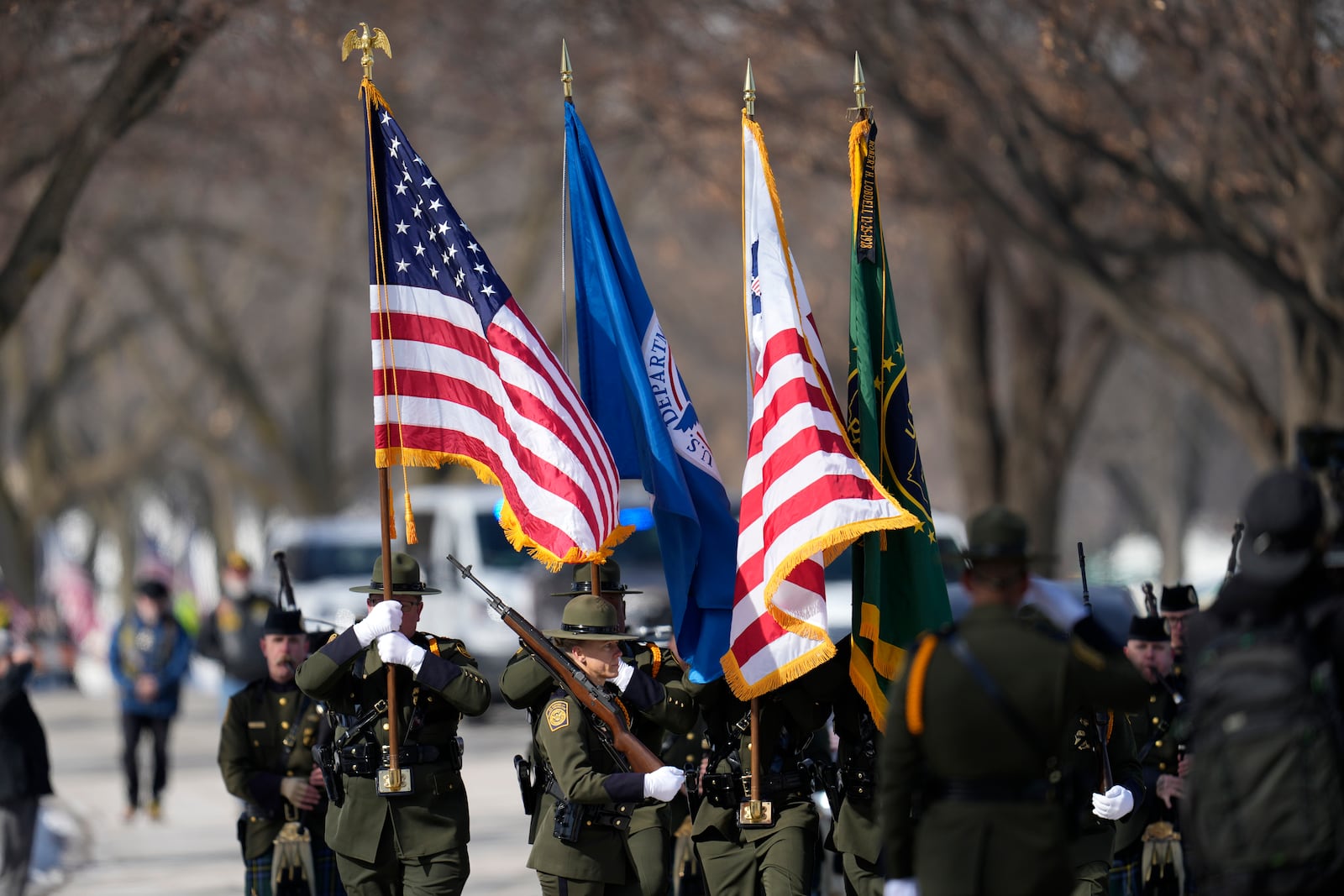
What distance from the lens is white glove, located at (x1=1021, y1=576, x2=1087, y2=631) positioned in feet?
56.8

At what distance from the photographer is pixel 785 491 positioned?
8.29 m

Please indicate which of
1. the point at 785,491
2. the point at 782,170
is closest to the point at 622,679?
the point at 785,491

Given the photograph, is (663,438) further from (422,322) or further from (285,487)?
(285,487)

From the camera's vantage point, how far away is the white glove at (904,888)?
6188 mm

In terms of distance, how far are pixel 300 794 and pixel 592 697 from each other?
2016 millimetres

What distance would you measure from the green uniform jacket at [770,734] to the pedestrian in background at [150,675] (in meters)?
8.64

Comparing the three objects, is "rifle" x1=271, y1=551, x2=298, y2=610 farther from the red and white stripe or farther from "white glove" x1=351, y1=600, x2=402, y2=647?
"white glove" x1=351, y1=600, x2=402, y2=647

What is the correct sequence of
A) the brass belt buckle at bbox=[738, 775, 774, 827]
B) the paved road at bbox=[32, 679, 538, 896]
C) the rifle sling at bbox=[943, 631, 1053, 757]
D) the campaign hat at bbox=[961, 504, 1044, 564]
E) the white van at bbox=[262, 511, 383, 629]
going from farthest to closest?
the white van at bbox=[262, 511, 383, 629] < the paved road at bbox=[32, 679, 538, 896] < the brass belt buckle at bbox=[738, 775, 774, 827] < the campaign hat at bbox=[961, 504, 1044, 564] < the rifle sling at bbox=[943, 631, 1053, 757]

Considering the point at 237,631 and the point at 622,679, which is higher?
the point at 237,631

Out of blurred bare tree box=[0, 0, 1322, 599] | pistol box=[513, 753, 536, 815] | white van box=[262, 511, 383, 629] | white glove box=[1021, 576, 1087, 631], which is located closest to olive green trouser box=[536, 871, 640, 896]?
pistol box=[513, 753, 536, 815]

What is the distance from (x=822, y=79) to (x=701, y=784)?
47.5 ft

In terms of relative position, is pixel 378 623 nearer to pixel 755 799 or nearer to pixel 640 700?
pixel 640 700

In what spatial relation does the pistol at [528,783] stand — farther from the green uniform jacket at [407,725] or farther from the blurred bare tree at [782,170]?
the blurred bare tree at [782,170]

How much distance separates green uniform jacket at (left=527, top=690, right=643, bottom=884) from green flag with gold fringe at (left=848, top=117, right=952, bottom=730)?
1.11 meters
